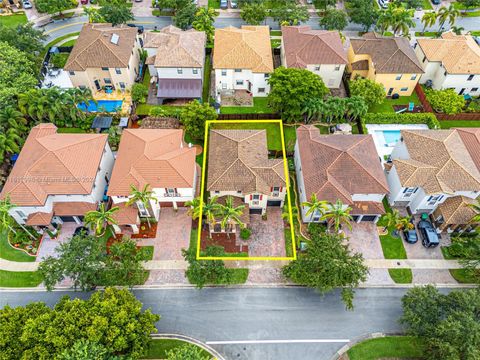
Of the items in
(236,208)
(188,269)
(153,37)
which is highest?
(153,37)

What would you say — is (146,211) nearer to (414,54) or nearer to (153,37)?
(153,37)

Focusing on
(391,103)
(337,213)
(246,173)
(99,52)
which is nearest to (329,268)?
(337,213)

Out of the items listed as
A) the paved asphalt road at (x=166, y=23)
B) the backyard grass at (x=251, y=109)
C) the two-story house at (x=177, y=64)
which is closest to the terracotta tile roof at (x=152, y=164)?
the two-story house at (x=177, y=64)

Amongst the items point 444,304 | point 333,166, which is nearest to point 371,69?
point 333,166

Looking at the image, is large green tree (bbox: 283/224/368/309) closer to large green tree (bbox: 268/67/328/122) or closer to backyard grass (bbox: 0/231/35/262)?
large green tree (bbox: 268/67/328/122)

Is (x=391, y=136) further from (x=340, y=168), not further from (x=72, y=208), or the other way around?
(x=72, y=208)

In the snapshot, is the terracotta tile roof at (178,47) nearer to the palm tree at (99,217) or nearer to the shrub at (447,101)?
the palm tree at (99,217)
